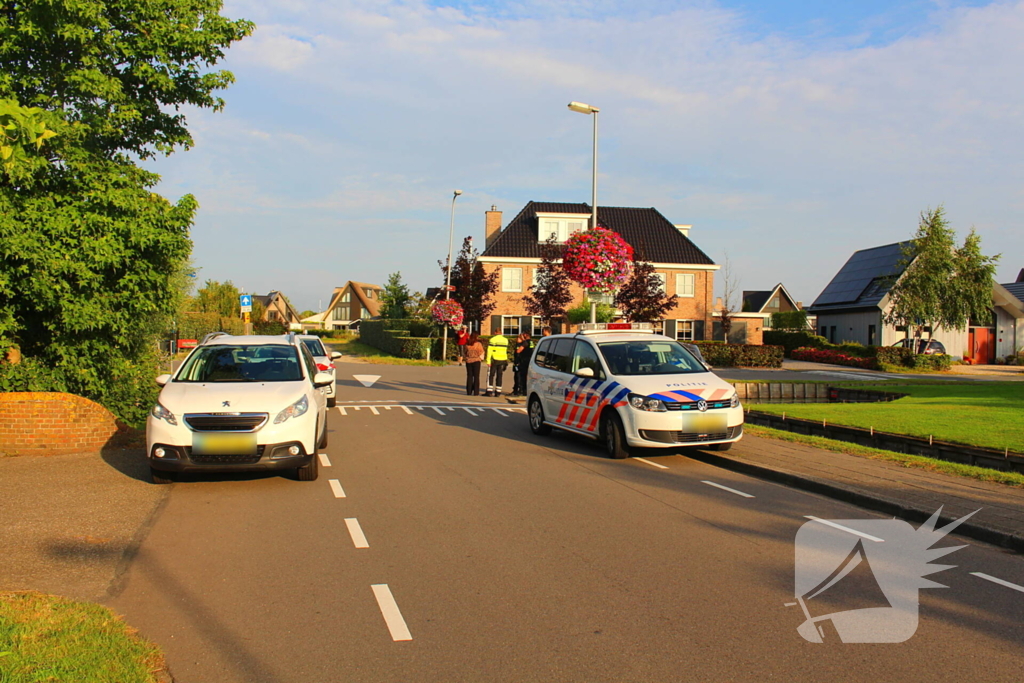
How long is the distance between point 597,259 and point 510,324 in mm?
27950

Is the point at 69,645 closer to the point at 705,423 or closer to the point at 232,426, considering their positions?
the point at 232,426

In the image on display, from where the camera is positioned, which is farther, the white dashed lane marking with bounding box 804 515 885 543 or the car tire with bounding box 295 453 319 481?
the car tire with bounding box 295 453 319 481

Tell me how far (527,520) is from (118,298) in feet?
24.5

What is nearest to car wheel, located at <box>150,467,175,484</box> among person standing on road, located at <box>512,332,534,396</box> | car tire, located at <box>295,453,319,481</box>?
car tire, located at <box>295,453,319,481</box>

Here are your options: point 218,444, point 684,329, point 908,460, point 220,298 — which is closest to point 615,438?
point 908,460

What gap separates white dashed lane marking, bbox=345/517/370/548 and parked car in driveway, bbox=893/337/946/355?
38.1 m

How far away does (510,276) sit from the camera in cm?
4741

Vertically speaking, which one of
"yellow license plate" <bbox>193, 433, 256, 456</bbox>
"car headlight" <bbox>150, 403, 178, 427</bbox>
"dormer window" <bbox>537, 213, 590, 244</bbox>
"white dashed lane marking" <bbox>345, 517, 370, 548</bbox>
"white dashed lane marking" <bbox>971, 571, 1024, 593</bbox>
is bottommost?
"white dashed lane marking" <bbox>345, 517, 370, 548</bbox>

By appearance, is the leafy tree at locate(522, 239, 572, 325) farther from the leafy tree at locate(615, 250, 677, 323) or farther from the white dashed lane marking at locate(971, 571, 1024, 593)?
the white dashed lane marking at locate(971, 571, 1024, 593)

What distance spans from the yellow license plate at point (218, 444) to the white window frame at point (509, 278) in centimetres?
3932

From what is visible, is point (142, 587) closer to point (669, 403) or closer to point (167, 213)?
point (669, 403)

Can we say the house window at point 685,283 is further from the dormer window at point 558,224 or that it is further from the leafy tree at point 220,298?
the leafy tree at point 220,298

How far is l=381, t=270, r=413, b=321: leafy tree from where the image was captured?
54062mm

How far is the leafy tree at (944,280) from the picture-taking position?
1481 inches
